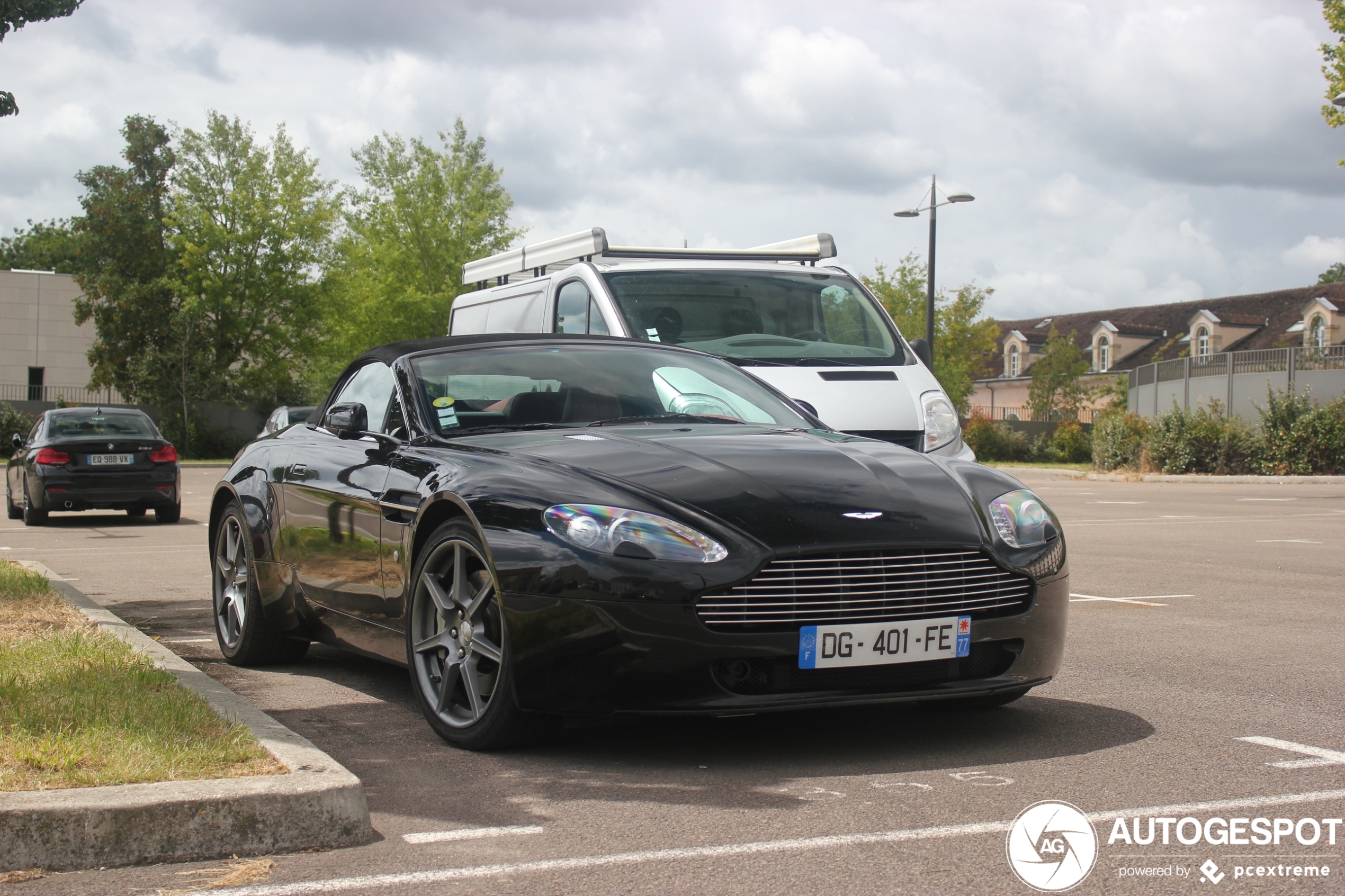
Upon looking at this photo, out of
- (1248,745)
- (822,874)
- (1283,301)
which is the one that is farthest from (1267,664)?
(1283,301)

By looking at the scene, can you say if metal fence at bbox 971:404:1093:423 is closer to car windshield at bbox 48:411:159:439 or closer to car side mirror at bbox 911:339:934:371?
car windshield at bbox 48:411:159:439

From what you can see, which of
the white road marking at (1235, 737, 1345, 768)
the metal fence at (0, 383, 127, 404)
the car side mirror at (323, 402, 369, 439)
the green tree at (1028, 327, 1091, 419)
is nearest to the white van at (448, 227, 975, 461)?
the car side mirror at (323, 402, 369, 439)

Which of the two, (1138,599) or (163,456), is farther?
(163,456)

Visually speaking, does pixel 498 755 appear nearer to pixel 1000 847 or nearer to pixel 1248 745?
pixel 1000 847

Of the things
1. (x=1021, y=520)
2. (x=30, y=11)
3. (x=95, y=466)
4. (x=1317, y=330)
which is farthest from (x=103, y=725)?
(x=1317, y=330)

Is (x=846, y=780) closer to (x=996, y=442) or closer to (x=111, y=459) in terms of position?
(x=111, y=459)

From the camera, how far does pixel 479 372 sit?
5.91 meters

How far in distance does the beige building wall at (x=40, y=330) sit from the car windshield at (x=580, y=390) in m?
58.4

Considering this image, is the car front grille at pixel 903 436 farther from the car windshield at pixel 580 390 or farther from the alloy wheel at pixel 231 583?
the alloy wheel at pixel 231 583

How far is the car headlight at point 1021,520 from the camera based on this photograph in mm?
4781

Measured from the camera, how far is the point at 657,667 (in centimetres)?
428

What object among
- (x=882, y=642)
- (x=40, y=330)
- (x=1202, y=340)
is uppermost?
(x=1202, y=340)

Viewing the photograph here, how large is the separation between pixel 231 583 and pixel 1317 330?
6946cm

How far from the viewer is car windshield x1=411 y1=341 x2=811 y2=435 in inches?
224
